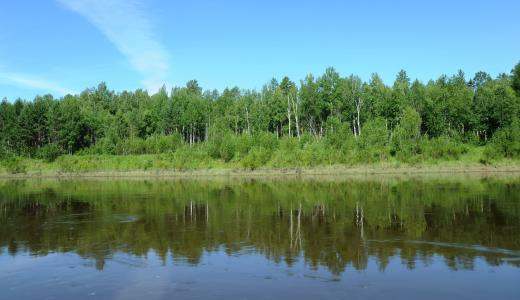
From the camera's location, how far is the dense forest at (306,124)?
240ft

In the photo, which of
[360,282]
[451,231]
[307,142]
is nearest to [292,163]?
[307,142]

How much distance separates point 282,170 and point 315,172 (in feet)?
17.7

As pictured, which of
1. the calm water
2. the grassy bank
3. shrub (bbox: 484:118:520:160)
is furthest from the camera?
the grassy bank

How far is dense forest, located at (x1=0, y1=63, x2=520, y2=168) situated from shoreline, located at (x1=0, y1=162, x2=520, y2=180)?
1534mm

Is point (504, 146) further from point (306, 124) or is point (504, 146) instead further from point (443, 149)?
point (306, 124)

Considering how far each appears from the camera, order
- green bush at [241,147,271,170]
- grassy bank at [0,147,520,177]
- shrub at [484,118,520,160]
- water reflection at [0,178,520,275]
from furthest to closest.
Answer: green bush at [241,147,271,170] < grassy bank at [0,147,520,177] < shrub at [484,118,520,160] < water reflection at [0,178,520,275]

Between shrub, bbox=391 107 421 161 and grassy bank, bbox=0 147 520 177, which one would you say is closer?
grassy bank, bbox=0 147 520 177

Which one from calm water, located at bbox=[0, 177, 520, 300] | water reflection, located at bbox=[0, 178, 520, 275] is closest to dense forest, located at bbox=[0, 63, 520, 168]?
water reflection, located at bbox=[0, 178, 520, 275]

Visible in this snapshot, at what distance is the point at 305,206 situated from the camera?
1203 inches

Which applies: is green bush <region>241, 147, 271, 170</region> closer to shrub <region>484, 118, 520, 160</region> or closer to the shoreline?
the shoreline

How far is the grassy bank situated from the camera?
2645 inches

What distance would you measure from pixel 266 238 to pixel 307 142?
60826 millimetres

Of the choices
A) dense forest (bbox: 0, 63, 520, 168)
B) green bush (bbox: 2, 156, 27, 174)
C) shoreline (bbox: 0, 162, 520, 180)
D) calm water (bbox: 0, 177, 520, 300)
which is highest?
dense forest (bbox: 0, 63, 520, 168)

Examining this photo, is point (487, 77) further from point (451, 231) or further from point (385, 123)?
point (451, 231)
